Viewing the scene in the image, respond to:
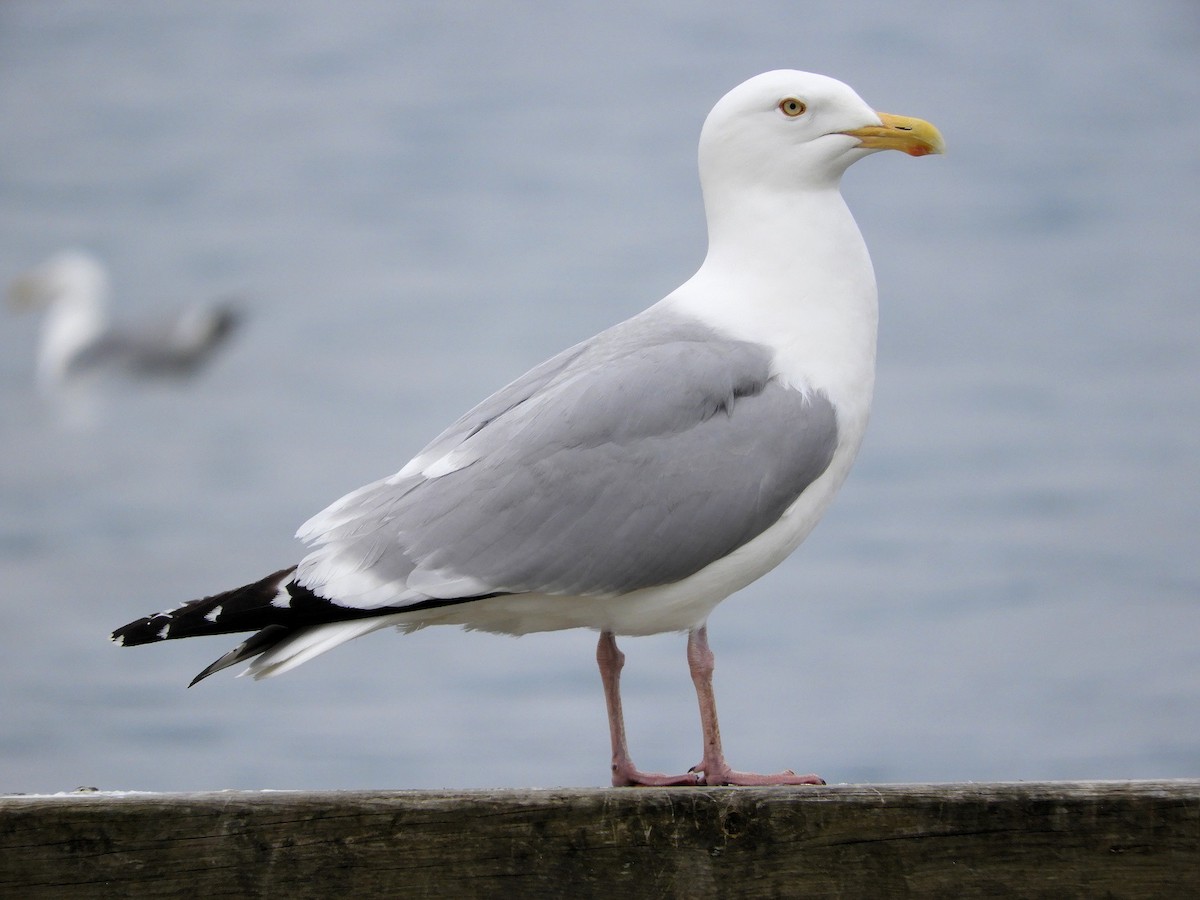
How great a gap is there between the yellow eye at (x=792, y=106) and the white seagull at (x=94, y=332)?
29.8ft

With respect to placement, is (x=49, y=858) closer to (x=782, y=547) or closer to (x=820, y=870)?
(x=820, y=870)

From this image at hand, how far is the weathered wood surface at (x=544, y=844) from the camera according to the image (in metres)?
1.88

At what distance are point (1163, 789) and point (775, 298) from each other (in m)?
1.09

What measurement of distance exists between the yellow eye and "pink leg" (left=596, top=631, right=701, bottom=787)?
879 millimetres

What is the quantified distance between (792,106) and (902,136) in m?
0.19

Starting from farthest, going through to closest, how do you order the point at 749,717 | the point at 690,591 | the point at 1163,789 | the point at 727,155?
1. the point at 749,717
2. the point at 727,155
3. the point at 690,591
4. the point at 1163,789

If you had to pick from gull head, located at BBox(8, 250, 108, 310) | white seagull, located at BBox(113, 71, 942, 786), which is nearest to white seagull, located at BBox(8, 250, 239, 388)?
gull head, located at BBox(8, 250, 108, 310)

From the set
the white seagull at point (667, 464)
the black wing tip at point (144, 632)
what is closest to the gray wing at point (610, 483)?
the white seagull at point (667, 464)

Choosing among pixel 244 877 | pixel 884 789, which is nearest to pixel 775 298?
pixel 884 789

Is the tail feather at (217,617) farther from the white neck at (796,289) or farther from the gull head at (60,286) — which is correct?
the gull head at (60,286)

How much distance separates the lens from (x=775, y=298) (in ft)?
8.92

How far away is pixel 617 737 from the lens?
104 inches

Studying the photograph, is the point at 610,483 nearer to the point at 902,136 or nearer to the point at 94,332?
the point at 902,136

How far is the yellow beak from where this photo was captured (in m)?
2.80
